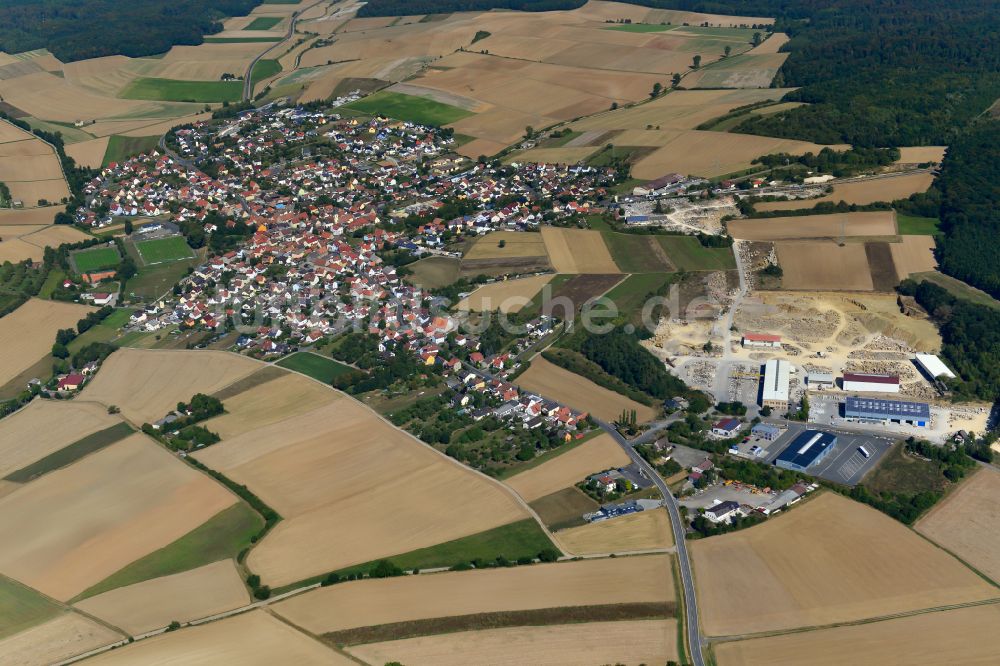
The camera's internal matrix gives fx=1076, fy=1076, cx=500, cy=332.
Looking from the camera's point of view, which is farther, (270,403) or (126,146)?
(126,146)

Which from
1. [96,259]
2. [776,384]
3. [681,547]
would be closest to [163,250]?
[96,259]

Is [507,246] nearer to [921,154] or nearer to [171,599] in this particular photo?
[921,154]

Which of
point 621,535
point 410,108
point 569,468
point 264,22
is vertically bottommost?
point 569,468

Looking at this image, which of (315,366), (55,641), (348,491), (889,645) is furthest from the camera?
(315,366)

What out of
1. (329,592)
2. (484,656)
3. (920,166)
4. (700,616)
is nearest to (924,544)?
(700,616)

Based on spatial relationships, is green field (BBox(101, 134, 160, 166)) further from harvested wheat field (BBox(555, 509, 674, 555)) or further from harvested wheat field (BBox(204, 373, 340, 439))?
harvested wheat field (BBox(555, 509, 674, 555))

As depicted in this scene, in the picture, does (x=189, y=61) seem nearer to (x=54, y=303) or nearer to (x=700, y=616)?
(x=54, y=303)

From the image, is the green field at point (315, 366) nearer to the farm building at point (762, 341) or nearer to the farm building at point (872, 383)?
the farm building at point (762, 341)
